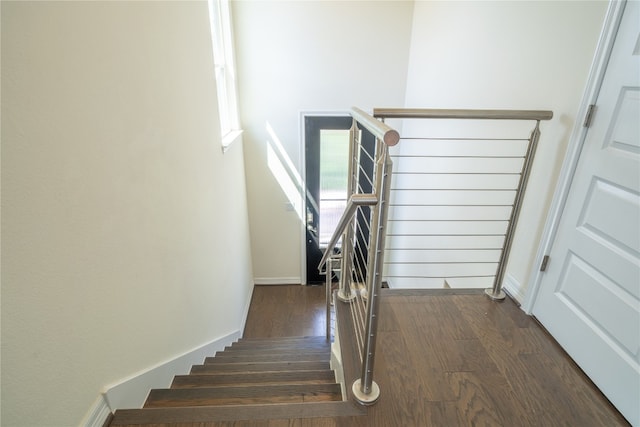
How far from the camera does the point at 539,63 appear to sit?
1.75m

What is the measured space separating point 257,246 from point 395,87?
250 centimetres

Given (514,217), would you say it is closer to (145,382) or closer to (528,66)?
(528,66)

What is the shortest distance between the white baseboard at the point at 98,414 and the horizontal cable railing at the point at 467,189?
1325 millimetres

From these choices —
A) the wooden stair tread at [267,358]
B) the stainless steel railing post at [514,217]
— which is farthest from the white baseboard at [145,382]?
the stainless steel railing post at [514,217]

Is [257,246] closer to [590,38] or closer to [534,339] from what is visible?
[534,339]

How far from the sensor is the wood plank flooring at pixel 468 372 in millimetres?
1332

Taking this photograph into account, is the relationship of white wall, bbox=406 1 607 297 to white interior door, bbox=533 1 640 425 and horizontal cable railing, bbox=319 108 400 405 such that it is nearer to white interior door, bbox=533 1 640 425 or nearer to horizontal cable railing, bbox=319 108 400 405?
white interior door, bbox=533 1 640 425

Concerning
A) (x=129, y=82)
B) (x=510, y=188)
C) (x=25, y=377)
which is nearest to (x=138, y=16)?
(x=129, y=82)

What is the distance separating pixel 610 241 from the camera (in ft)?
4.61

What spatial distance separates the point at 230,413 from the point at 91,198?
0.91 metres

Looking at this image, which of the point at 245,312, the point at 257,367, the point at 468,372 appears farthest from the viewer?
the point at 245,312

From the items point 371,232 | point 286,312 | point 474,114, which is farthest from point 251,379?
point 286,312

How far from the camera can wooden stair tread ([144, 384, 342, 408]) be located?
151 cm

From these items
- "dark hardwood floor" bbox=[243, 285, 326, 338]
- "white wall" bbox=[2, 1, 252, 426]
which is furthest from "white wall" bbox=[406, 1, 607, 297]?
"dark hardwood floor" bbox=[243, 285, 326, 338]
